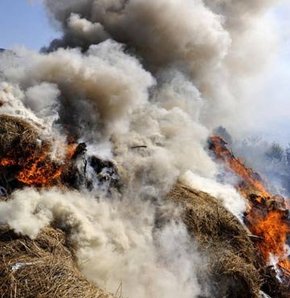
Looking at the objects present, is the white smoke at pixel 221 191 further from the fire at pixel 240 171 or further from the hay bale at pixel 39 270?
the hay bale at pixel 39 270

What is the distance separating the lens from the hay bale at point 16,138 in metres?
15.4

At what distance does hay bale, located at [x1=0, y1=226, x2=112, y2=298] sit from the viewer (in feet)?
33.0

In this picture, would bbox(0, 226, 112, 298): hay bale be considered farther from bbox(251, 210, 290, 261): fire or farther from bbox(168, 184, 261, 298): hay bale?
A: bbox(251, 210, 290, 261): fire

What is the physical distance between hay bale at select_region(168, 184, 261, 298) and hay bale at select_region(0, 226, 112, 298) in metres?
4.74

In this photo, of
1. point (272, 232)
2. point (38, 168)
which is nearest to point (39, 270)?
point (38, 168)

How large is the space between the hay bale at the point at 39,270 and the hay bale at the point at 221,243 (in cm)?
474

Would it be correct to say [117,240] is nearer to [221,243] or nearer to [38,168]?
[38,168]

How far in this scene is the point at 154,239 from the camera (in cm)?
1491

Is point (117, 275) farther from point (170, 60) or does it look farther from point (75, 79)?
point (170, 60)

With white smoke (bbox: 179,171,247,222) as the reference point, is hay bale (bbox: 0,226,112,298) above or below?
below

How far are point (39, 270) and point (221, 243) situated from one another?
23.3 feet

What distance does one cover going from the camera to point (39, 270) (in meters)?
10.6

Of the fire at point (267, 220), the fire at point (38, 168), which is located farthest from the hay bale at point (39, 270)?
the fire at point (267, 220)

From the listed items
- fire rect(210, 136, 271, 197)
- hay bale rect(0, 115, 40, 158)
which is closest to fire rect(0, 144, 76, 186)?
hay bale rect(0, 115, 40, 158)
